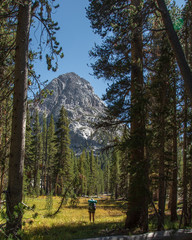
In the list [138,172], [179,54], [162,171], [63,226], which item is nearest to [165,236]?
[138,172]

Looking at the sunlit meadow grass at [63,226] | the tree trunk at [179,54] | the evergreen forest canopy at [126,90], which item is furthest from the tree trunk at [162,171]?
the sunlit meadow grass at [63,226]

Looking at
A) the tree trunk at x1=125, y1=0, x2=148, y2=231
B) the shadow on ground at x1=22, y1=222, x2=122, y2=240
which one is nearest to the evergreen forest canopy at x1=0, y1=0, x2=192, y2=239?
the tree trunk at x1=125, y1=0, x2=148, y2=231

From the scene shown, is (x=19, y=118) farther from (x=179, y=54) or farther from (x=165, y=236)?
(x=179, y=54)

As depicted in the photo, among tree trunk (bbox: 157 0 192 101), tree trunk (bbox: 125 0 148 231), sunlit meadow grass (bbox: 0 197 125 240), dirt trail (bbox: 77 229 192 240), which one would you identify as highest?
tree trunk (bbox: 157 0 192 101)

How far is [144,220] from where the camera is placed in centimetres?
655

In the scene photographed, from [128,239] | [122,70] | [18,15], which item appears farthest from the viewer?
[122,70]

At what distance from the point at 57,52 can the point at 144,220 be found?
5779mm

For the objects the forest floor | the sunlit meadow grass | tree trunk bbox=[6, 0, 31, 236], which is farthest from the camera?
the sunlit meadow grass

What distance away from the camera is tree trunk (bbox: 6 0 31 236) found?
4.14m

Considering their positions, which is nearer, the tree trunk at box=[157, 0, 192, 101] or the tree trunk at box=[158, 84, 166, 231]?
the tree trunk at box=[157, 0, 192, 101]

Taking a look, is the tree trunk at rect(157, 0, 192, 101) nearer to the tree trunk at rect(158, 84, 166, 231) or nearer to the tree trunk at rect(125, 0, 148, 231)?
the tree trunk at rect(125, 0, 148, 231)

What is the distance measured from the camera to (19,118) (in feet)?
14.4

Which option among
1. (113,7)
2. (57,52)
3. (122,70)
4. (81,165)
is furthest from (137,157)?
(81,165)

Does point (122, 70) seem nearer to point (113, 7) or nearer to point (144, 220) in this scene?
point (113, 7)
